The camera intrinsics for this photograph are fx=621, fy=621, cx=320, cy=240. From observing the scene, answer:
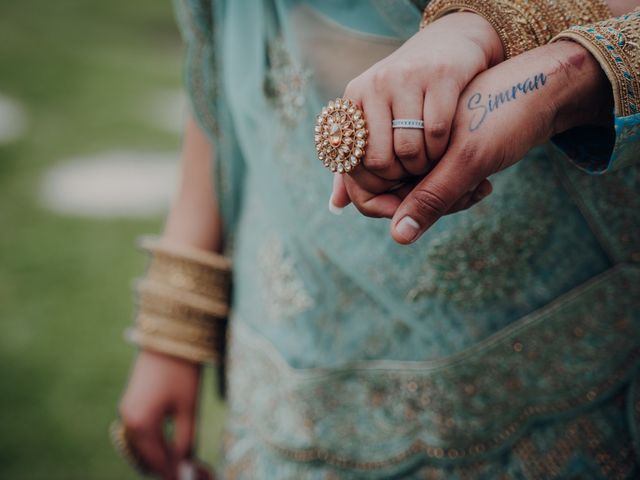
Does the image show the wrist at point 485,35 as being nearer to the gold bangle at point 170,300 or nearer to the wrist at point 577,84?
the wrist at point 577,84

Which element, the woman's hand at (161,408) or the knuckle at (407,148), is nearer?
the knuckle at (407,148)

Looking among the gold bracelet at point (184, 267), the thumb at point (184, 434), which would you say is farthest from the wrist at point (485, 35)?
the thumb at point (184, 434)

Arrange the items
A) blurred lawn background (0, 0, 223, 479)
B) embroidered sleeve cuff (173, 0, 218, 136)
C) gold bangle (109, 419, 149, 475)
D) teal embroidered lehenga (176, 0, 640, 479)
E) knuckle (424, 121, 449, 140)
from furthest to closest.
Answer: blurred lawn background (0, 0, 223, 479)
gold bangle (109, 419, 149, 475)
embroidered sleeve cuff (173, 0, 218, 136)
teal embroidered lehenga (176, 0, 640, 479)
knuckle (424, 121, 449, 140)

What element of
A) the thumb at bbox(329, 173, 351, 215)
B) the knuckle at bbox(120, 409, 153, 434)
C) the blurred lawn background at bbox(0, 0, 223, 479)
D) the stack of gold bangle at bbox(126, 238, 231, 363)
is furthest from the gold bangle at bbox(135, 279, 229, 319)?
the blurred lawn background at bbox(0, 0, 223, 479)

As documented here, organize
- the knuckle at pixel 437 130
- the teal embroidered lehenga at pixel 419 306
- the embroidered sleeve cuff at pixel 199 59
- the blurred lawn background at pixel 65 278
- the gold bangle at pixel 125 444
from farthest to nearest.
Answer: the blurred lawn background at pixel 65 278 → the gold bangle at pixel 125 444 → the embroidered sleeve cuff at pixel 199 59 → the teal embroidered lehenga at pixel 419 306 → the knuckle at pixel 437 130

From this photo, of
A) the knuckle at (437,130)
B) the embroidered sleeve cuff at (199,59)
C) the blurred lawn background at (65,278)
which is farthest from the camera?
the blurred lawn background at (65,278)

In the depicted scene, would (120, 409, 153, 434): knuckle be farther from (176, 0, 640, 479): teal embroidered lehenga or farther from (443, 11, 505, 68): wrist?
(443, 11, 505, 68): wrist

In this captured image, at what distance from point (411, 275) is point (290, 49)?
12.4 inches

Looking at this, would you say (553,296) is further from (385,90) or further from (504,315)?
(385,90)

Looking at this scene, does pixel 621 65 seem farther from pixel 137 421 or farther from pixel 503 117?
pixel 137 421

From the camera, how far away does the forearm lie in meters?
1.04

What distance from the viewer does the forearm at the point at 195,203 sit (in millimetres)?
1039

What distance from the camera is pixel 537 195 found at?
68cm

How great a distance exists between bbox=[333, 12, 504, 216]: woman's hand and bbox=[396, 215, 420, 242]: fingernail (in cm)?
2
